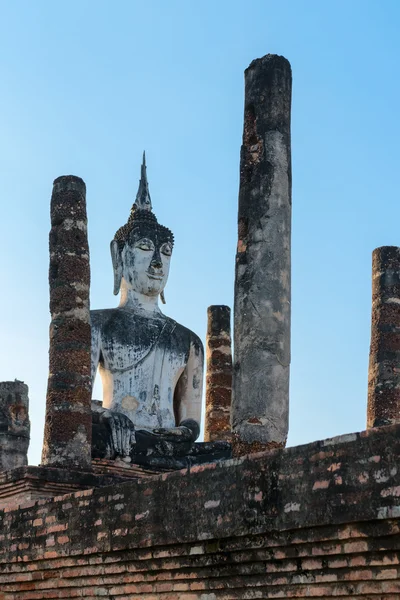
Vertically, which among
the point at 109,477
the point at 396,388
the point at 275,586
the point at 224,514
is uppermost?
the point at 396,388

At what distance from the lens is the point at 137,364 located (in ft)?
45.3

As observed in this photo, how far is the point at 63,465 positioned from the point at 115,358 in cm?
308

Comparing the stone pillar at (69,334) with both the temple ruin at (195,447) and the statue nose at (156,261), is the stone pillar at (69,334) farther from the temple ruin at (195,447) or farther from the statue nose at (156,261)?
the statue nose at (156,261)

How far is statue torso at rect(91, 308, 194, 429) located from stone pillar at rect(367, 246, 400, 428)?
8.34 ft

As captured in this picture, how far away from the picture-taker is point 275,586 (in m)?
6.29

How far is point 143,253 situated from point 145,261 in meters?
0.11

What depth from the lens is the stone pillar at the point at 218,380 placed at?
15852mm

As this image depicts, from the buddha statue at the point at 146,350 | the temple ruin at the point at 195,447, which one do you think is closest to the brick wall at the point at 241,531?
the temple ruin at the point at 195,447

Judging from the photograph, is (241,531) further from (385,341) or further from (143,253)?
(143,253)

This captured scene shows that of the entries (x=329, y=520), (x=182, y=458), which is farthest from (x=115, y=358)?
(x=329, y=520)

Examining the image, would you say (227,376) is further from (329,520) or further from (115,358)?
(329,520)

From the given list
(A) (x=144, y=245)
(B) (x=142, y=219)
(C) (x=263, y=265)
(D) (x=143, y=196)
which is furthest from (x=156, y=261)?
(C) (x=263, y=265)

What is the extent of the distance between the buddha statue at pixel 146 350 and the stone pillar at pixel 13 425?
4.40ft

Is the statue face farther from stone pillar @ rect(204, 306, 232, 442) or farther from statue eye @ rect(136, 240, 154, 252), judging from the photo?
stone pillar @ rect(204, 306, 232, 442)
